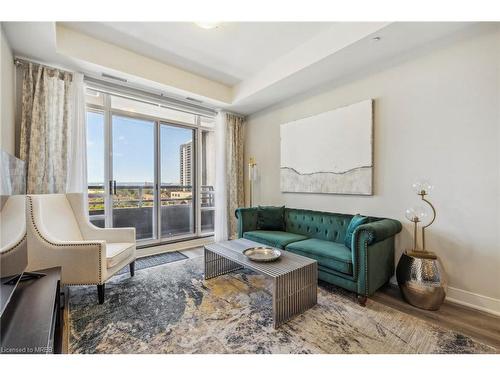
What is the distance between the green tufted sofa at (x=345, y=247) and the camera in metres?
2.06

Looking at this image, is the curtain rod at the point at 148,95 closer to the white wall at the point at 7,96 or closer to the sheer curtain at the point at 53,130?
the sheer curtain at the point at 53,130

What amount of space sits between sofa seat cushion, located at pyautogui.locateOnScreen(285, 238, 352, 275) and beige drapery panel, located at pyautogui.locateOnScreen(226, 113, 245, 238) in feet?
6.06

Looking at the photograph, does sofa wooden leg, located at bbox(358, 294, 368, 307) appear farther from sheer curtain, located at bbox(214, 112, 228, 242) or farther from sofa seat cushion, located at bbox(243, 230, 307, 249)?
sheer curtain, located at bbox(214, 112, 228, 242)

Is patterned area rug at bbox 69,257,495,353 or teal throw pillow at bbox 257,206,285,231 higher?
teal throw pillow at bbox 257,206,285,231

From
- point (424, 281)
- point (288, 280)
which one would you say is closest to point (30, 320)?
point (288, 280)

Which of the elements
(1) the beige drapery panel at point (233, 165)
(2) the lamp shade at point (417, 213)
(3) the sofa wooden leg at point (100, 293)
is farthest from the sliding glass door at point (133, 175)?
(2) the lamp shade at point (417, 213)

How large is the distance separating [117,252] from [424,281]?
2910 millimetres

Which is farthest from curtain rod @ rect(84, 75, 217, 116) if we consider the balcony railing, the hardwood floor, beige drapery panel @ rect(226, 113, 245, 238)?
the hardwood floor

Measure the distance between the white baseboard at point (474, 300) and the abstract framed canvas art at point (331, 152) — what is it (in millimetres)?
1218

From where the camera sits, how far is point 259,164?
431 centimetres

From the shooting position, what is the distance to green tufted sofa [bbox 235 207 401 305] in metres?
2.06

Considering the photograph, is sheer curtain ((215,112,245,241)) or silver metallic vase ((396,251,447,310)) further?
sheer curtain ((215,112,245,241))
